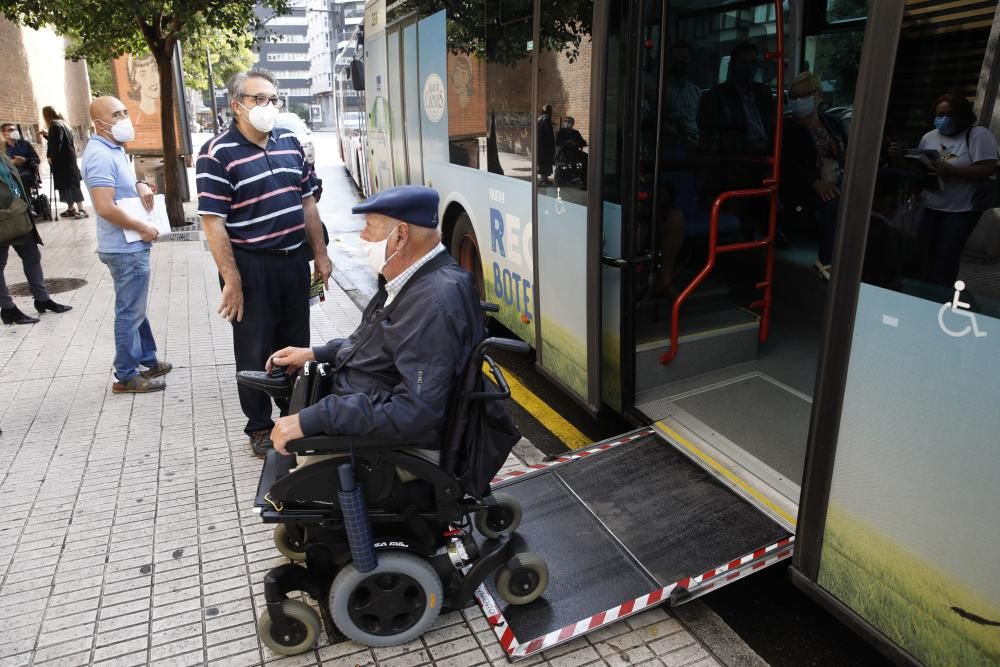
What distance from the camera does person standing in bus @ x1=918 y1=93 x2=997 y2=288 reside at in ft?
6.26

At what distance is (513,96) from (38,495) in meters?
3.68

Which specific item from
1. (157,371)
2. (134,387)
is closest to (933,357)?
(134,387)

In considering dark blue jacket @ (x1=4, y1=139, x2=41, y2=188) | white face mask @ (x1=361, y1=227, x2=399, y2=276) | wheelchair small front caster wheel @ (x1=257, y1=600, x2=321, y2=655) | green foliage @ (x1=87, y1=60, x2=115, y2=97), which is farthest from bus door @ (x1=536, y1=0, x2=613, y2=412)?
green foliage @ (x1=87, y1=60, x2=115, y2=97)

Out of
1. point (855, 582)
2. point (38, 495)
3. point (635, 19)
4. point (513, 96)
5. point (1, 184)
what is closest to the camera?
point (855, 582)

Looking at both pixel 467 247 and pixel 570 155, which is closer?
pixel 570 155

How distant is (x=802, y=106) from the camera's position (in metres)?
5.60

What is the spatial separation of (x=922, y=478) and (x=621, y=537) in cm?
133

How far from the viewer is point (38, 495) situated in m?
3.85

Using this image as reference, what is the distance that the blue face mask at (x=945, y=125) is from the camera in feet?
6.39

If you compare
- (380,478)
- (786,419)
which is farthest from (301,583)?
(786,419)

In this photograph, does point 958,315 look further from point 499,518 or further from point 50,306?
point 50,306

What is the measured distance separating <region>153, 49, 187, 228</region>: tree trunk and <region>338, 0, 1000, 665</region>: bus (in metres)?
5.31

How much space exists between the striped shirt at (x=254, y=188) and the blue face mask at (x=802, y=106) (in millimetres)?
3843

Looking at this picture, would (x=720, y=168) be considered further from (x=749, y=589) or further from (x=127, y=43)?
(x=127, y=43)
